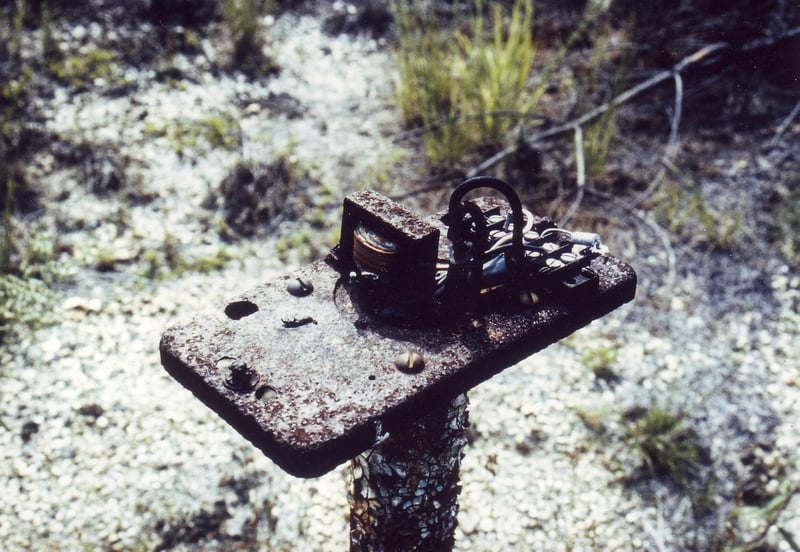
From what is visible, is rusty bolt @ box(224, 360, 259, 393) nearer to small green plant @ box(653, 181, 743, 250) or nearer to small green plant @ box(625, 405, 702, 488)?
small green plant @ box(625, 405, 702, 488)

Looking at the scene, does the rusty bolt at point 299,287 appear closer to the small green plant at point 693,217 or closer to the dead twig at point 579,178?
the dead twig at point 579,178

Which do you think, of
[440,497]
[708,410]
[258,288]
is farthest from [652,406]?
[258,288]

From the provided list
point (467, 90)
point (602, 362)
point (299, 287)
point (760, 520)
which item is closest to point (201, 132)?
point (467, 90)

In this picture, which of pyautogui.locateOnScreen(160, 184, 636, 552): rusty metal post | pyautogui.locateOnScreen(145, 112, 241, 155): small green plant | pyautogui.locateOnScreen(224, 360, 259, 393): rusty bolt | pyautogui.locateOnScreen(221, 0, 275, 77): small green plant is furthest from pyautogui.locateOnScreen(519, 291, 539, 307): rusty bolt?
pyautogui.locateOnScreen(221, 0, 275, 77): small green plant

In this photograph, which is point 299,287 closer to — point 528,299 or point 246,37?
point 528,299

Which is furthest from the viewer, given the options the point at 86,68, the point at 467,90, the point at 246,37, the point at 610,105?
the point at 246,37
